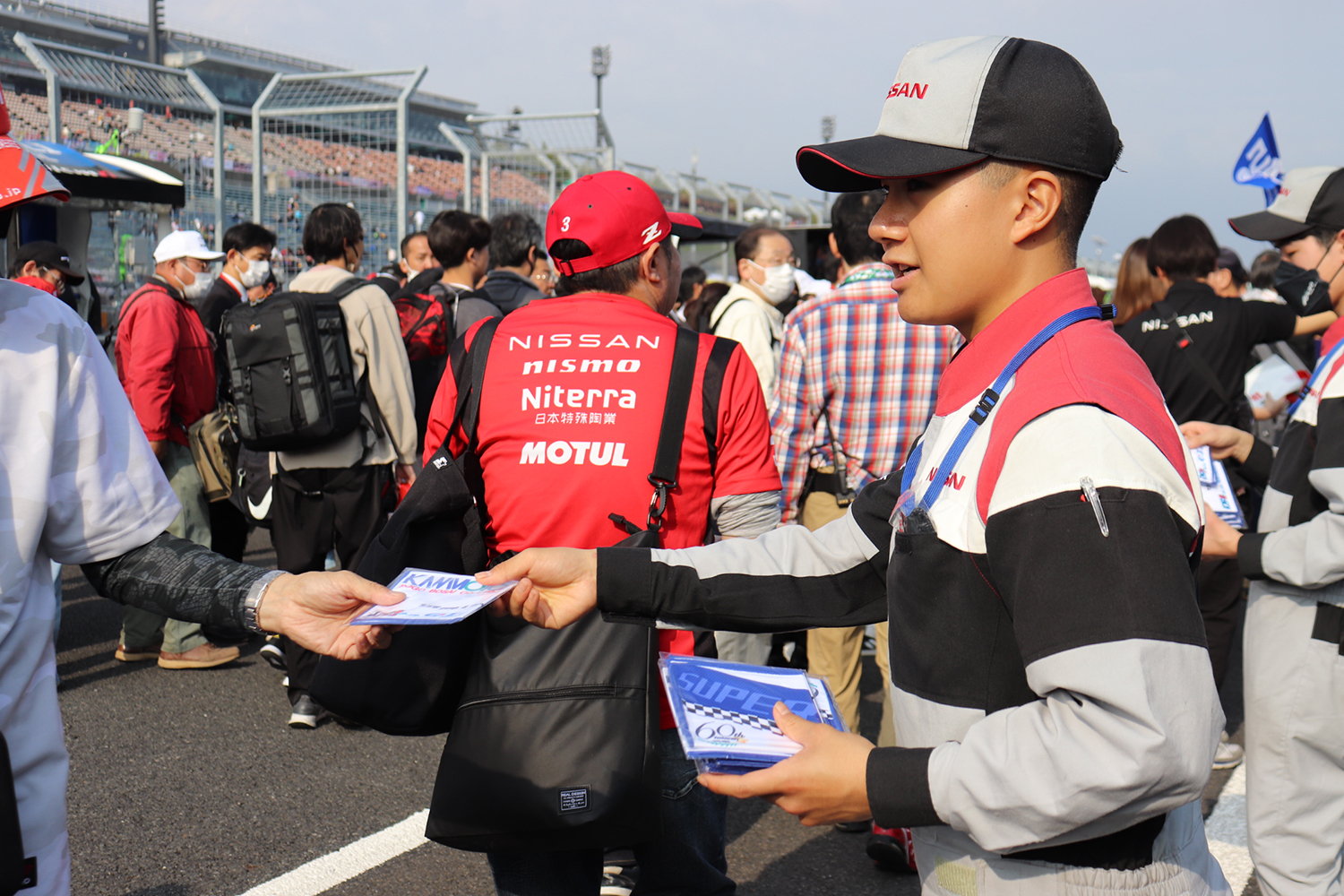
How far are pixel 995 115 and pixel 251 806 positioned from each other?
365 cm

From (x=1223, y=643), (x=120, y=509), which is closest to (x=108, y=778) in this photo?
(x=120, y=509)

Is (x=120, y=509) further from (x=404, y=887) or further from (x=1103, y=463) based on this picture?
(x=404, y=887)

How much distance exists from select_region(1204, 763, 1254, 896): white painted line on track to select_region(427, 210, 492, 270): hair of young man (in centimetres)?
437

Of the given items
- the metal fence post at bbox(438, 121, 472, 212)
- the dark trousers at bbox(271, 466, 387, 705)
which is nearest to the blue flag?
the metal fence post at bbox(438, 121, 472, 212)

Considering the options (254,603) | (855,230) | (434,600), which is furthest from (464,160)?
(434,600)

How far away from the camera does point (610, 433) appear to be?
2.29m

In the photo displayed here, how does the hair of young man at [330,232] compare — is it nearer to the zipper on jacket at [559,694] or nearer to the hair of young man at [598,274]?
the hair of young man at [598,274]

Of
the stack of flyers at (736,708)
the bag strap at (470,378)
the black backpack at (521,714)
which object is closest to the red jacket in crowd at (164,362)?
the bag strap at (470,378)

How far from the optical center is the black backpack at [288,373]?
179 inches

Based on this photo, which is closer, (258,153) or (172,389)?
(172,389)

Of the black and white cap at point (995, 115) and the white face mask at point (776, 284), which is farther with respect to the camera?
the white face mask at point (776, 284)

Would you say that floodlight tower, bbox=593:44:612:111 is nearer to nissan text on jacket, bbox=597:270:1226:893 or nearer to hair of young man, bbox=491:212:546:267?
hair of young man, bbox=491:212:546:267

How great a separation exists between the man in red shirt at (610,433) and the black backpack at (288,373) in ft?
7.18

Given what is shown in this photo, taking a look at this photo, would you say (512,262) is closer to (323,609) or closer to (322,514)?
(322,514)
